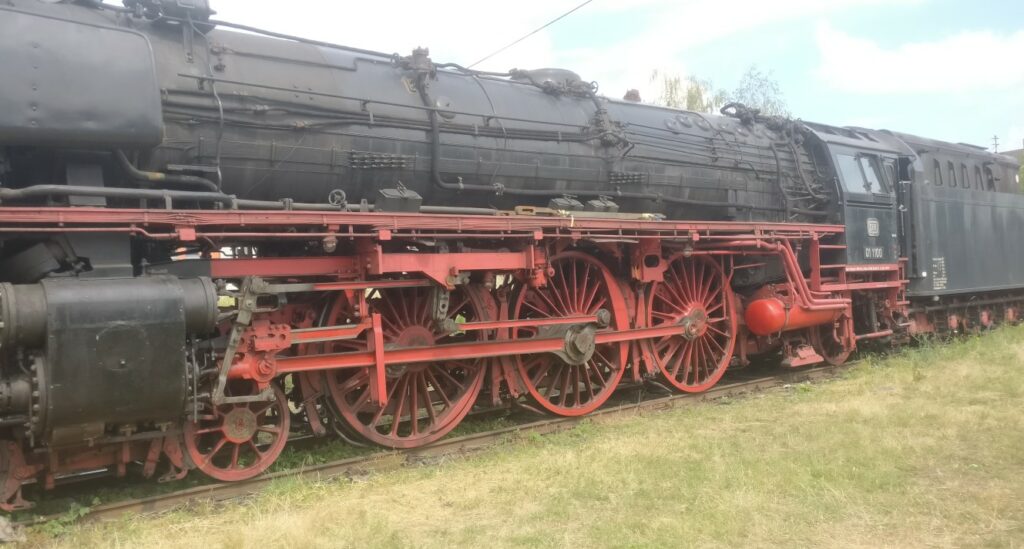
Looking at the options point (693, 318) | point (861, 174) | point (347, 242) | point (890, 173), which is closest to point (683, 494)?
point (347, 242)

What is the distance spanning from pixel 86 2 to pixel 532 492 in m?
4.65

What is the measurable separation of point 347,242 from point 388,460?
1808mm

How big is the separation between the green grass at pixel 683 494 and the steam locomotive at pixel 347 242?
0.75 m

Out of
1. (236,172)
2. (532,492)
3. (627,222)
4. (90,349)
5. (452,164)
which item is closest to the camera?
(90,349)

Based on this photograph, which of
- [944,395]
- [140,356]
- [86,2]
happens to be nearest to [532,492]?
[140,356]

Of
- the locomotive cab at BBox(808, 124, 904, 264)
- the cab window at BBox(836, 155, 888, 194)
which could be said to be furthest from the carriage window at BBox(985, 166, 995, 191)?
the cab window at BBox(836, 155, 888, 194)

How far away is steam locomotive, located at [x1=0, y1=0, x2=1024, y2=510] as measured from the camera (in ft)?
15.0

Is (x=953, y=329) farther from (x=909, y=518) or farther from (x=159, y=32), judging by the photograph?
(x=159, y=32)

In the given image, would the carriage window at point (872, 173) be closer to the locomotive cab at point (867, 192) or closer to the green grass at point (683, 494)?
the locomotive cab at point (867, 192)

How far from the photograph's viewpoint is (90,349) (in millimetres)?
4414

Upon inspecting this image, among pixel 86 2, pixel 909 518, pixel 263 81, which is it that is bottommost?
pixel 909 518

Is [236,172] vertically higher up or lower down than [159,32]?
lower down

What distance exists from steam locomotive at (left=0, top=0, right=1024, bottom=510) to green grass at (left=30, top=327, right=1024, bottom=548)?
749 millimetres

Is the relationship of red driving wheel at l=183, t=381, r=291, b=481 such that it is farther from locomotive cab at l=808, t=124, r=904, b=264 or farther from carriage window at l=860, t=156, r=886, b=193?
carriage window at l=860, t=156, r=886, b=193
